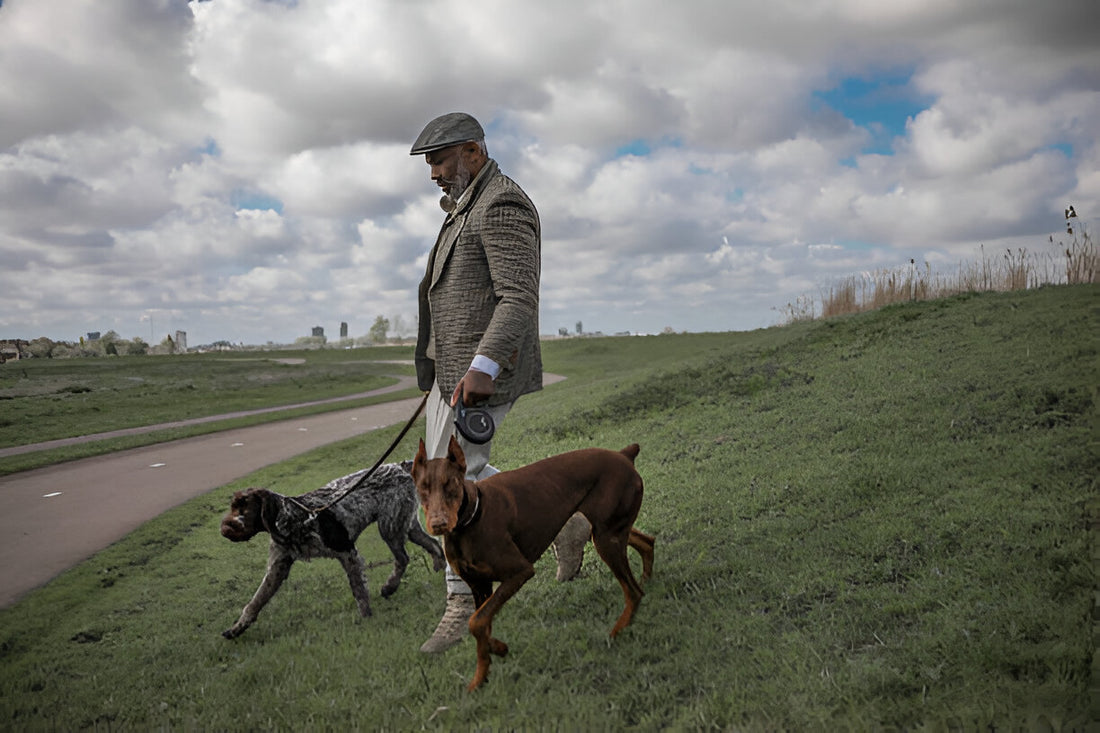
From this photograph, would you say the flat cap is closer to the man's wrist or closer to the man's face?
the man's face

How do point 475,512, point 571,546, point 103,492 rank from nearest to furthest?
point 475,512, point 571,546, point 103,492

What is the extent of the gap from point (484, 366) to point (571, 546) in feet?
7.16

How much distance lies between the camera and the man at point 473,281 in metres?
4.12

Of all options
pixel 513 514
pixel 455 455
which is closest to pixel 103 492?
pixel 513 514

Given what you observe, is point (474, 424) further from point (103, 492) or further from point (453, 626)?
point (103, 492)

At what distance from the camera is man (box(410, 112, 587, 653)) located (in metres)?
4.12

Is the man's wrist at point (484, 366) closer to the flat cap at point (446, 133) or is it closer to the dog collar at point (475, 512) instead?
the dog collar at point (475, 512)

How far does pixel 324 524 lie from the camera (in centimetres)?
540

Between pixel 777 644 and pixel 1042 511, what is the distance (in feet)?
8.08

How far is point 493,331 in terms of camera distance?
3908 millimetres

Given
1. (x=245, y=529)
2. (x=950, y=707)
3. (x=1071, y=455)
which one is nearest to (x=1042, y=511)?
(x=1071, y=455)

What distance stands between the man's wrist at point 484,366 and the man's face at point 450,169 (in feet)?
4.22

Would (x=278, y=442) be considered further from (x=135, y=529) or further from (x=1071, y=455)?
(x=1071, y=455)

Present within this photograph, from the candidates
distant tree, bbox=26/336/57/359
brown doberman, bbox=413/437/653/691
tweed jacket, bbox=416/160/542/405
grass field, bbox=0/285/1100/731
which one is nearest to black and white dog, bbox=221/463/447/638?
grass field, bbox=0/285/1100/731
